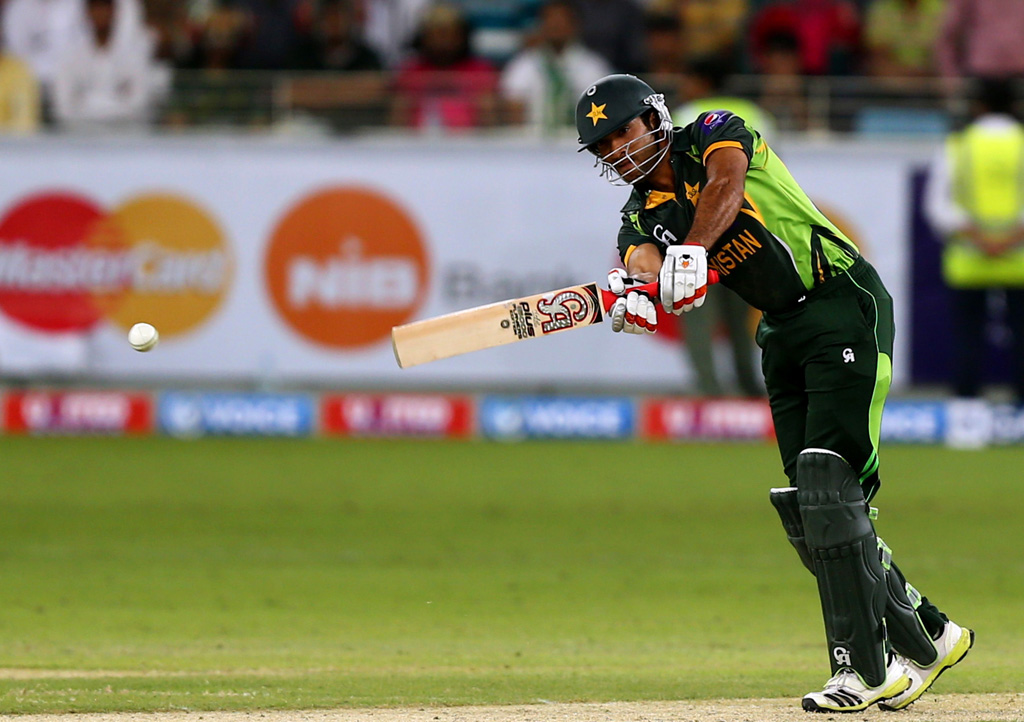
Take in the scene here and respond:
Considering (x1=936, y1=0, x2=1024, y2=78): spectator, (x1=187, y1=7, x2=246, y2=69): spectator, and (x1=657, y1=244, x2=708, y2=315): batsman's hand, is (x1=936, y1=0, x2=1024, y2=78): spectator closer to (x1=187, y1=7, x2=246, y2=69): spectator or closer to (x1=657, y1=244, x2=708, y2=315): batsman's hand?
(x1=187, y1=7, x2=246, y2=69): spectator

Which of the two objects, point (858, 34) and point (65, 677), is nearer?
point (65, 677)

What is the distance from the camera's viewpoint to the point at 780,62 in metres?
11.4

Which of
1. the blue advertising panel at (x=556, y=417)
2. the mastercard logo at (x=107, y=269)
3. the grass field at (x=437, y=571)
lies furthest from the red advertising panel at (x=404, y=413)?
the mastercard logo at (x=107, y=269)

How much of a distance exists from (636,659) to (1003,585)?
1.95 meters

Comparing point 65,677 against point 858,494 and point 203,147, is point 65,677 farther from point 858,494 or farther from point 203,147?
point 203,147

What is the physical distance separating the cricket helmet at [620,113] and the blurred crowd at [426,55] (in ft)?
20.3

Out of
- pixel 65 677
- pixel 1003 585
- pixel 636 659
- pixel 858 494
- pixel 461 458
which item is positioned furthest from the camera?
pixel 461 458

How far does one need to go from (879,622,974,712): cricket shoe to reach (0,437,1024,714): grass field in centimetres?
19

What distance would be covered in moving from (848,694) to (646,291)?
1116 mm

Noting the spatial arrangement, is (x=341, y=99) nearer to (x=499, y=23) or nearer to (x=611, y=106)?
(x=499, y=23)

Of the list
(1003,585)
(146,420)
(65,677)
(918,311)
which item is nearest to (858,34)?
(918,311)

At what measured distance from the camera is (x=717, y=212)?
4.39 meters

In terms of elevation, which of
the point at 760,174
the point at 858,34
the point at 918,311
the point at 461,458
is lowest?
the point at 461,458

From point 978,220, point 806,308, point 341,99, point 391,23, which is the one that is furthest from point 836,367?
point 391,23
